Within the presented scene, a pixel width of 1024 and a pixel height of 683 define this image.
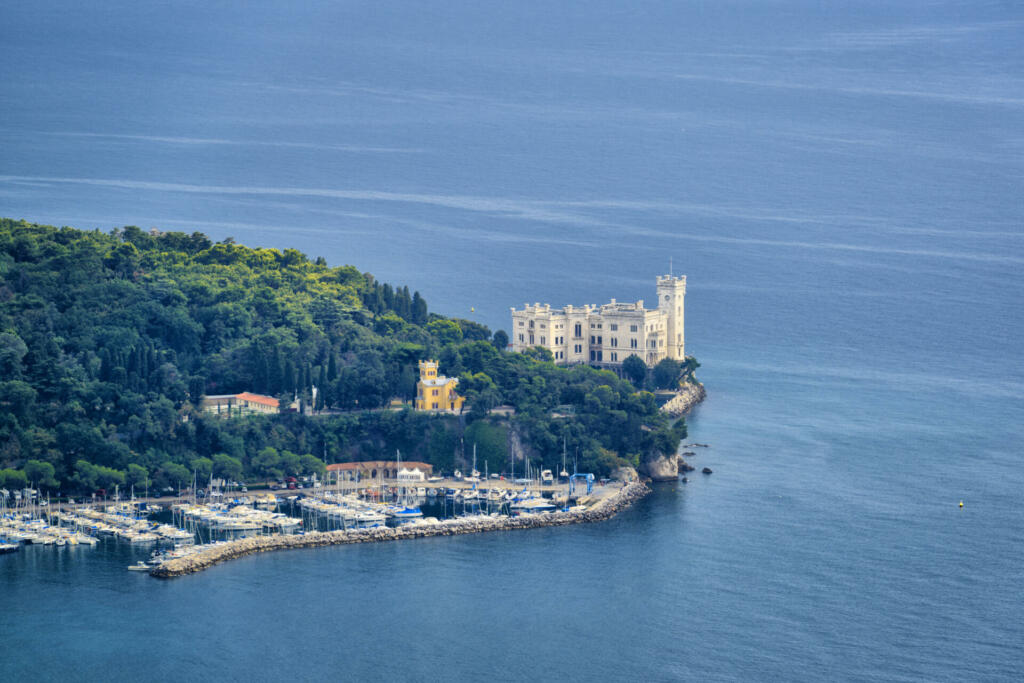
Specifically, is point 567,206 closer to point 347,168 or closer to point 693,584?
point 347,168

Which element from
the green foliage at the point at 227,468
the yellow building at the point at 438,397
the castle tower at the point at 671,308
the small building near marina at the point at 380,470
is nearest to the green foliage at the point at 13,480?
the green foliage at the point at 227,468

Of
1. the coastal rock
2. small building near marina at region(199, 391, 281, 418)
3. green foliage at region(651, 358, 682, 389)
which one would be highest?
green foliage at region(651, 358, 682, 389)

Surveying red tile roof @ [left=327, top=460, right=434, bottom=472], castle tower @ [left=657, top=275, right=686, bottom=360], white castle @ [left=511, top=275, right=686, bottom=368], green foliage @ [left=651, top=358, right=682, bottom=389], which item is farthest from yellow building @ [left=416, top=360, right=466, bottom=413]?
castle tower @ [left=657, top=275, right=686, bottom=360]

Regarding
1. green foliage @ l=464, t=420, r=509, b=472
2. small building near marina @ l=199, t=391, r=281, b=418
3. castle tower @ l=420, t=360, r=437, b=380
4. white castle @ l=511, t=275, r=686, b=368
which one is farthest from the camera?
white castle @ l=511, t=275, r=686, b=368

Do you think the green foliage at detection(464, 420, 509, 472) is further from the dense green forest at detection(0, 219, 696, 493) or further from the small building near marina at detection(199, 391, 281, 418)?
the small building near marina at detection(199, 391, 281, 418)

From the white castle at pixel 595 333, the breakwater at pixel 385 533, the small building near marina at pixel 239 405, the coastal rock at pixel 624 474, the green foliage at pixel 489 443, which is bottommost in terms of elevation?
the breakwater at pixel 385 533

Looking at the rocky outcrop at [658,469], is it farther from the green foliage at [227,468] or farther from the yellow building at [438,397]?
the green foliage at [227,468]

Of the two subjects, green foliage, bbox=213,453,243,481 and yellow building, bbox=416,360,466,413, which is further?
yellow building, bbox=416,360,466,413
